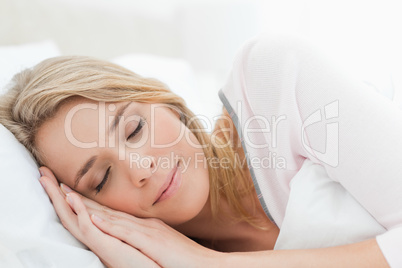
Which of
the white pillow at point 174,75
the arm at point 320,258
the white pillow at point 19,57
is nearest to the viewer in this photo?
the arm at point 320,258

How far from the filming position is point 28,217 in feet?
3.05

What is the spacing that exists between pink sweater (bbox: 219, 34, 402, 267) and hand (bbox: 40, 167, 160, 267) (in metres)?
0.42

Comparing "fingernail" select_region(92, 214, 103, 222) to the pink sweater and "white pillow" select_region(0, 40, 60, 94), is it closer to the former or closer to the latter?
the pink sweater

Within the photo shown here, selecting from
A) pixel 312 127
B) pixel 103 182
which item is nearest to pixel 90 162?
pixel 103 182

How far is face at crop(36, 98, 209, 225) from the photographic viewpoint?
1.03 m

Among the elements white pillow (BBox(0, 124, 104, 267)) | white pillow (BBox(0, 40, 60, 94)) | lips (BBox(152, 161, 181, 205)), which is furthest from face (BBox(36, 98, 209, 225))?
white pillow (BBox(0, 40, 60, 94))

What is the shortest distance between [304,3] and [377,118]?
1.93 m

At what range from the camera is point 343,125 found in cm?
94

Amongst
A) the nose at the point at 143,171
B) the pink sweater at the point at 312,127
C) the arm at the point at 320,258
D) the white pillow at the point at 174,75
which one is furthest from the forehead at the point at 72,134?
the white pillow at the point at 174,75

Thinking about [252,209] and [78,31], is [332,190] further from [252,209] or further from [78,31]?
[78,31]

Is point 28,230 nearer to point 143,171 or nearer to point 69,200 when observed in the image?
point 69,200

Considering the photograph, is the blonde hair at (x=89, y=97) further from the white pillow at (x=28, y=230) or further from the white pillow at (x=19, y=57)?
the white pillow at (x=19, y=57)

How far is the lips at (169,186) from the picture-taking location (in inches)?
41.6

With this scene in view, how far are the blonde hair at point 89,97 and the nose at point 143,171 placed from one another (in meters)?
0.20
